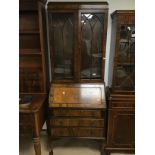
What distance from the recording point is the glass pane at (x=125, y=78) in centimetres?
226

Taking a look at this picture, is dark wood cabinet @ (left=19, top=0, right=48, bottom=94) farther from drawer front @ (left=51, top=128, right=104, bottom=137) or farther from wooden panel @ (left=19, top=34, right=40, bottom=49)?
drawer front @ (left=51, top=128, right=104, bottom=137)

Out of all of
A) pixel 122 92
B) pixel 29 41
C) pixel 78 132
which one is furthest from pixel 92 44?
pixel 78 132

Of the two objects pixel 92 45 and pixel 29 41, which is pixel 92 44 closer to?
pixel 92 45

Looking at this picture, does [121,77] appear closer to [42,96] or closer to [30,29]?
[42,96]

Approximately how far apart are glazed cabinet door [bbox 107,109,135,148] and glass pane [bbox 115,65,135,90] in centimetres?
29

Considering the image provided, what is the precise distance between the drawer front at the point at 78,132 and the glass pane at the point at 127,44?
86 cm

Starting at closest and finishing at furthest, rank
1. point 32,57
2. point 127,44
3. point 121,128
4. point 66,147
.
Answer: point 127,44 → point 121,128 → point 32,57 → point 66,147

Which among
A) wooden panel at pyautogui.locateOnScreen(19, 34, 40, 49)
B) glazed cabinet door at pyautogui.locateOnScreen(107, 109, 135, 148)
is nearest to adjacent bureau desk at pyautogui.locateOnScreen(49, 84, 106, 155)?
glazed cabinet door at pyautogui.locateOnScreen(107, 109, 135, 148)

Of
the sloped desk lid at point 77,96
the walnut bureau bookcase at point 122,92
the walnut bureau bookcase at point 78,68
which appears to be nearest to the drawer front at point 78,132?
the walnut bureau bookcase at point 78,68

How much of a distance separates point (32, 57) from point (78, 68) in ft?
1.96

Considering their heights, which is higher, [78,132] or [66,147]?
[78,132]

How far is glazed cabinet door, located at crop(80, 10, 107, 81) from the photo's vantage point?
2.19 m

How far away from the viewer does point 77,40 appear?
222cm
